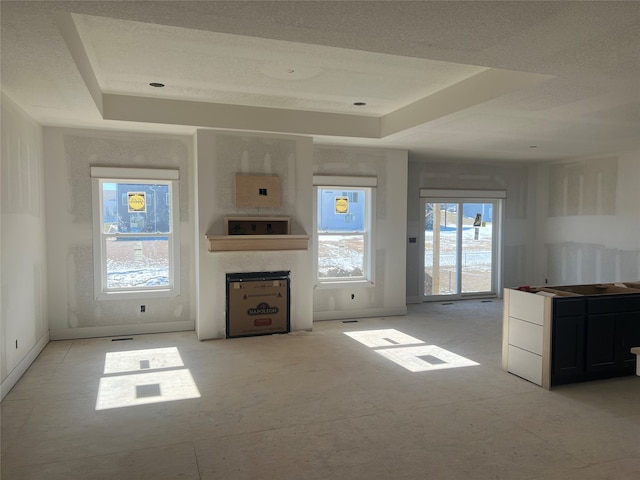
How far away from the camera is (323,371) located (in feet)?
14.9

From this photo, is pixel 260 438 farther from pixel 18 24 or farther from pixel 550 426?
pixel 18 24

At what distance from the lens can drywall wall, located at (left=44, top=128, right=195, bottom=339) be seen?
5547 mm

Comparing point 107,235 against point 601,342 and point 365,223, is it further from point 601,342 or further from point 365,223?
point 601,342

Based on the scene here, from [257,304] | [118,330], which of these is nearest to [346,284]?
[257,304]

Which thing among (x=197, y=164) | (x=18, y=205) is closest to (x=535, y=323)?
(x=197, y=164)

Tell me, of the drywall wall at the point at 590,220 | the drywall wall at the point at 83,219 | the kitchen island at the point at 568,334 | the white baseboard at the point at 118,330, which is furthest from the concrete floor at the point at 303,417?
the drywall wall at the point at 590,220

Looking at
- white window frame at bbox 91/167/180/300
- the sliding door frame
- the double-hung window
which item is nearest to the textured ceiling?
white window frame at bbox 91/167/180/300

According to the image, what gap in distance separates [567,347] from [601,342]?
Answer: 0.42 metres

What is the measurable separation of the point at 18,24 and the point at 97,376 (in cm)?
311

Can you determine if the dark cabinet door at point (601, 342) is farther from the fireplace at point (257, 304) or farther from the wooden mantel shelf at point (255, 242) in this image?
the fireplace at point (257, 304)

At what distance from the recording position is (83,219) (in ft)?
18.6

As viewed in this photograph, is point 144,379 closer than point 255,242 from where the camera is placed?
Yes

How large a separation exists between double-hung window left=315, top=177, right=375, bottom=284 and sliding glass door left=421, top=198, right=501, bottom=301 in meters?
1.52

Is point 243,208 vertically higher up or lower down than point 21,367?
higher up
